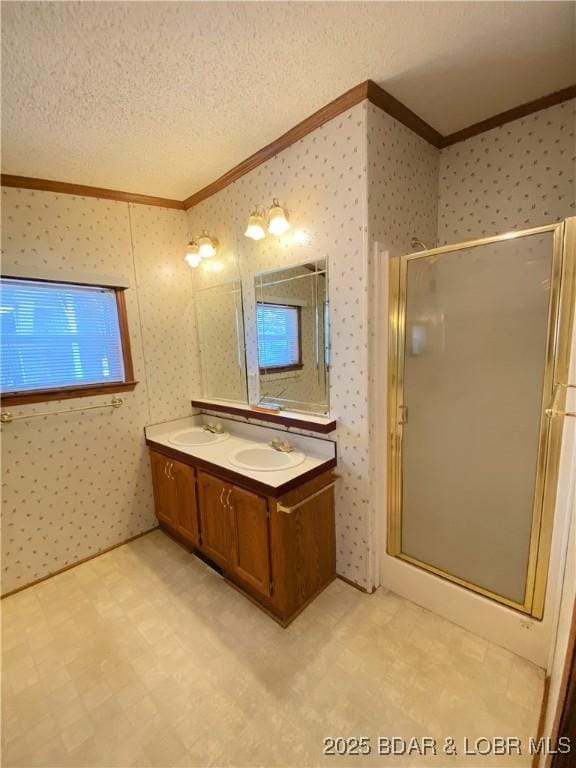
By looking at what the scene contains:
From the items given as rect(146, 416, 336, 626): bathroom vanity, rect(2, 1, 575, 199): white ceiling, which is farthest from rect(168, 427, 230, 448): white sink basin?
rect(2, 1, 575, 199): white ceiling

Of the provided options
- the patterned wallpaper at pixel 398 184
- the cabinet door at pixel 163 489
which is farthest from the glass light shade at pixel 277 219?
the cabinet door at pixel 163 489

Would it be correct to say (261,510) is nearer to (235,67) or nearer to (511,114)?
(235,67)

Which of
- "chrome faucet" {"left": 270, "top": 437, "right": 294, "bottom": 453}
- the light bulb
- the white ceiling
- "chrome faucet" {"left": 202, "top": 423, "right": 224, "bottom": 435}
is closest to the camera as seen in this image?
the white ceiling

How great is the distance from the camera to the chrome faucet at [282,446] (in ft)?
6.60

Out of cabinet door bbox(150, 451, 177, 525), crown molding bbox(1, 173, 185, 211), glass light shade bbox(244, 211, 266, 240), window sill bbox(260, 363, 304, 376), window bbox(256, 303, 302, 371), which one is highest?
crown molding bbox(1, 173, 185, 211)

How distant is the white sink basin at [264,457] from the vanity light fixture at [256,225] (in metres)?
1.35

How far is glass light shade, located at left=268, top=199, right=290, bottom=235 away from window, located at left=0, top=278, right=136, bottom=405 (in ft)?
4.08

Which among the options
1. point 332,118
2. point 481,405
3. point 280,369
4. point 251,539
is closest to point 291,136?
point 332,118

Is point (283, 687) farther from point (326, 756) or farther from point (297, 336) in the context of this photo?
point (297, 336)

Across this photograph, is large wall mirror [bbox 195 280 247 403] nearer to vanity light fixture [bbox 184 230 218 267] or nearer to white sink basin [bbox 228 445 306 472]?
vanity light fixture [bbox 184 230 218 267]

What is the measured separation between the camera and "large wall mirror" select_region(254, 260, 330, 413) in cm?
187

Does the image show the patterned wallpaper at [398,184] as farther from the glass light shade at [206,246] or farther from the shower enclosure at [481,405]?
the glass light shade at [206,246]

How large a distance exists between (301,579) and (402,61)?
2480 millimetres

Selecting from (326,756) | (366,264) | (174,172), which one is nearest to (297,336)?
(366,264)
